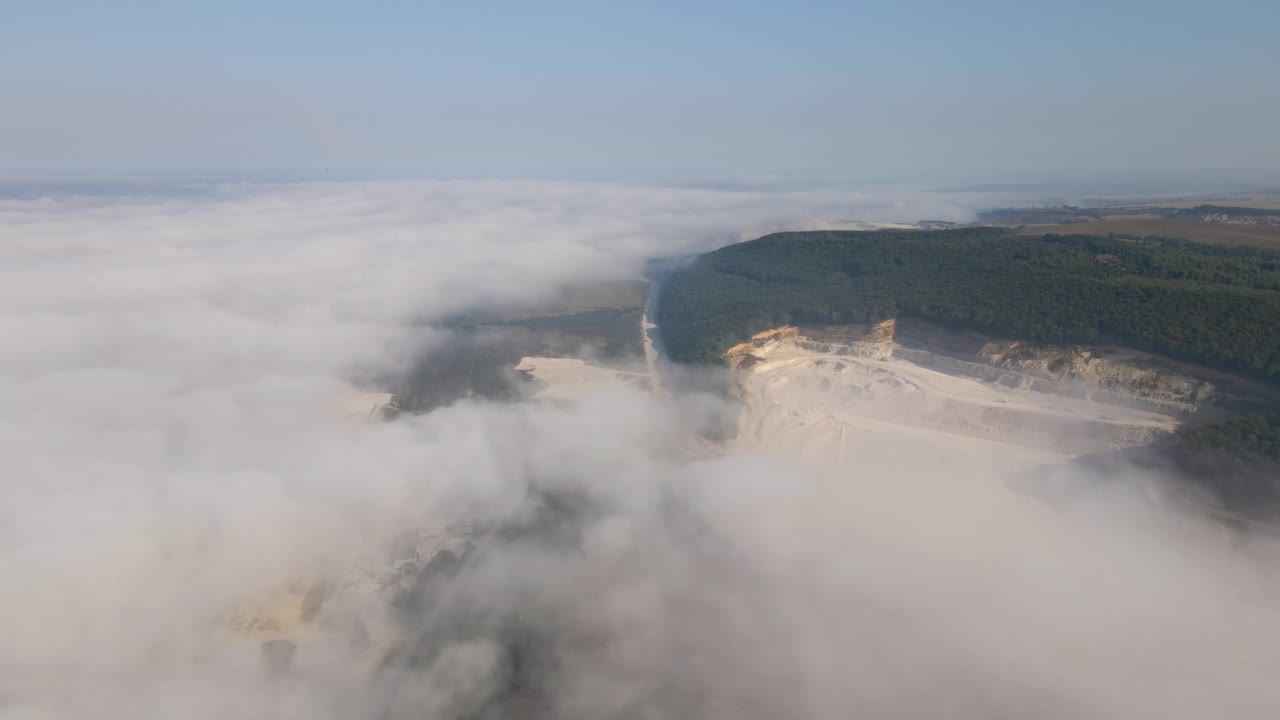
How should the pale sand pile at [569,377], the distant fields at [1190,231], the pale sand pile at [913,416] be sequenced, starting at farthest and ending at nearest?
1. the distant fields at [1190,231]
2. the pale sand pile at [569,377]
3. the pale sand pile at [913,416]

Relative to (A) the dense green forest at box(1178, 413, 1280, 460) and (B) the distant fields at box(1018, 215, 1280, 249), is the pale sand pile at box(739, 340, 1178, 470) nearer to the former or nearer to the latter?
(A) the dense green forest at box(1178, 413, 1280, 460)

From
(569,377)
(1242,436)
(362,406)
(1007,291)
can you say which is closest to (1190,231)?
(1007,291)

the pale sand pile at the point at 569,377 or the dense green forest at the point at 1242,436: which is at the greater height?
the dense green forest at the point at 1242,436

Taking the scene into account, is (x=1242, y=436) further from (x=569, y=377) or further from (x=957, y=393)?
(x=569, y=377)

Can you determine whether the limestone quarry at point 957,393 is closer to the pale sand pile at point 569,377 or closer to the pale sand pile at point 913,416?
the pale sand pile at point 913,416

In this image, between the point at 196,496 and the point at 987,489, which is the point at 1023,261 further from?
the point at 196,496

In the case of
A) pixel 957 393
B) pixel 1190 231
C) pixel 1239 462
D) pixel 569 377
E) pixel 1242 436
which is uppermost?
pixel 1190 231

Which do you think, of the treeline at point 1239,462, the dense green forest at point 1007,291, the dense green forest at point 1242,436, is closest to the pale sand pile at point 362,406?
the dense green forest at point 1007,291

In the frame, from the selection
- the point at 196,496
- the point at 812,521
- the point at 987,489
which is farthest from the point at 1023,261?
the point at 196,496
